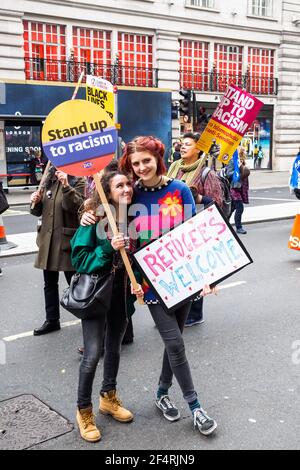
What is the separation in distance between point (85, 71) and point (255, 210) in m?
12.5

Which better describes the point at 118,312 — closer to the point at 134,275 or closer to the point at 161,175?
the point at 134,275

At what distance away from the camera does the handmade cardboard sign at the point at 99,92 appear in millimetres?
6441

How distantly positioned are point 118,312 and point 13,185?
16.8 m

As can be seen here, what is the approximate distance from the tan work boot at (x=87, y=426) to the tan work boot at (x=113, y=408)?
214 mm

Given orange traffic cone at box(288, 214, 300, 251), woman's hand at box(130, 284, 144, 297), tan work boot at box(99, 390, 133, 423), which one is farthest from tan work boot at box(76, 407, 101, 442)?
orange traffic cone at box(288, 214, 300, 251)

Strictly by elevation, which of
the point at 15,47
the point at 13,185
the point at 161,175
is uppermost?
the point at 15,47

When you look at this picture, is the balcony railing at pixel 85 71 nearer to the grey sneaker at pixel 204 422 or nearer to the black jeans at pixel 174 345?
the black jeans at pixel 174 345

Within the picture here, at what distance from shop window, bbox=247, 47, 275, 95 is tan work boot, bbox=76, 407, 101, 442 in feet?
93.0

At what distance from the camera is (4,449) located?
10.7 feet

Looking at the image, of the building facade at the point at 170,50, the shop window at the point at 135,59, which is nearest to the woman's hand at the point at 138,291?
the building facade at the point at 170,50

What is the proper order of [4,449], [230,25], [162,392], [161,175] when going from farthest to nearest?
[230,25], [162,392], [161,175], [4,449]

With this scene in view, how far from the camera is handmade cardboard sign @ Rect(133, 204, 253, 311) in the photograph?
3445mm

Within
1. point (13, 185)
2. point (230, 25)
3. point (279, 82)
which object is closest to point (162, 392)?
point (13, 185)

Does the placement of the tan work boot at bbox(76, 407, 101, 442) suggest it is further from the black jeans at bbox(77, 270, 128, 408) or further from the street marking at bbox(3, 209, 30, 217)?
the street marking at bbox(3, 209, 30, 217)
